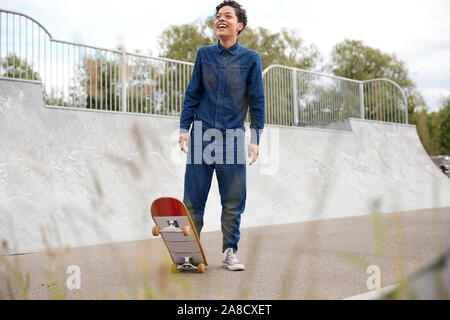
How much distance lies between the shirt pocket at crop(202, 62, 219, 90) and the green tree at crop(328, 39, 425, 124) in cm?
3656

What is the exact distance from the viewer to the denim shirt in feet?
10.4

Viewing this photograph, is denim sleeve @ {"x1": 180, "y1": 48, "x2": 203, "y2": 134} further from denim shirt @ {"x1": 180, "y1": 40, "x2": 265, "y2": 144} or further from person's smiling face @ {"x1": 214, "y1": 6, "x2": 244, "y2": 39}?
person's smiling face @ {"x1": 214, "y1": 6, "x2": 244, "y2": 39}

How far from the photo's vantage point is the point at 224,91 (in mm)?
3178

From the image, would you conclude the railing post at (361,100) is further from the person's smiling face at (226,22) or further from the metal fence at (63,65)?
the person's smiling face at (226,22)

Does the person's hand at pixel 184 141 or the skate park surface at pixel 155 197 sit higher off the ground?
the person's hand at pixel 184 141

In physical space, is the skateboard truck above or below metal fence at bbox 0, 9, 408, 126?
below

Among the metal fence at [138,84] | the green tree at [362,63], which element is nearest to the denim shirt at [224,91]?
the metal fence at [138,84]

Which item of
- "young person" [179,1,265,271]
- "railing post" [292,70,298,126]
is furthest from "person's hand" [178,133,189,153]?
"railing post" [292,70,298,126]

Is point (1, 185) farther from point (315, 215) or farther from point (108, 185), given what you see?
point (315, 215)

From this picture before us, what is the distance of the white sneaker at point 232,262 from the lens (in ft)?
9.71

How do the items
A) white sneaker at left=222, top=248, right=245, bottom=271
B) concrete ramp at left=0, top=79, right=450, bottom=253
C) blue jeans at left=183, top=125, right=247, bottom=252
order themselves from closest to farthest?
white sneaker at left=222, top=248, right=245, bottom=271, blue jeans at left=183, top=125, right=247, bottom=252, concrete ramp at left=0, top=79, right=450, bottom=253

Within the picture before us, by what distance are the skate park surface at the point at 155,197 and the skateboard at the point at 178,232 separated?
15 centimetres

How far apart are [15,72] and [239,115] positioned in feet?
14.7

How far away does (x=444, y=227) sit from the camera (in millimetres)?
5070
